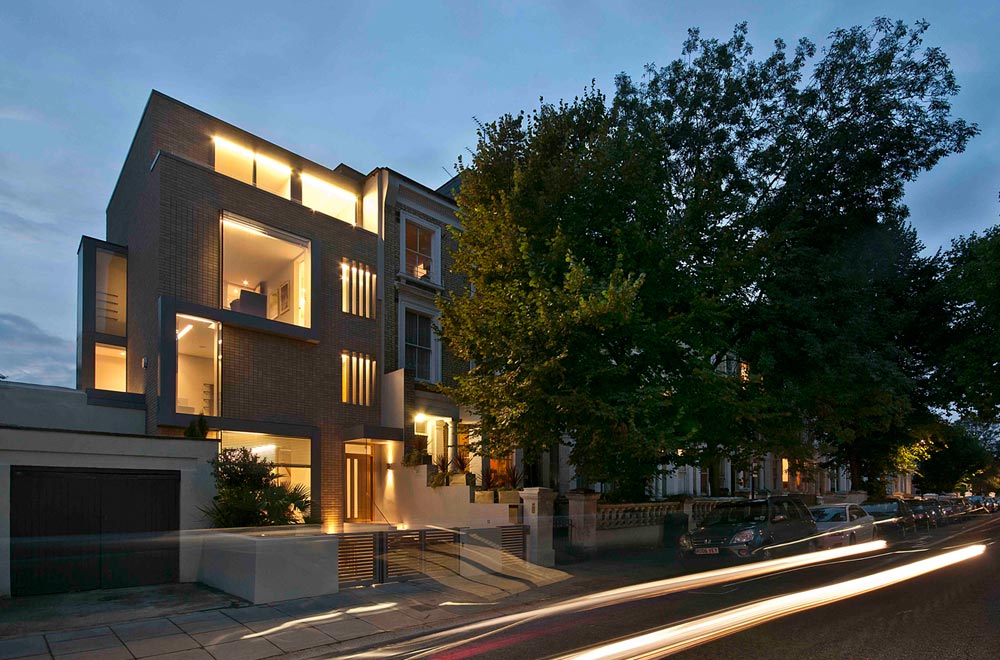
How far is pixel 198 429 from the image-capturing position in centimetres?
1599

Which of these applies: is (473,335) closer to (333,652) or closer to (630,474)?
(630,474)

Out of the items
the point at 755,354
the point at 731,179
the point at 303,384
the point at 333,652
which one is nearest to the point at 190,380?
the point at 303,384

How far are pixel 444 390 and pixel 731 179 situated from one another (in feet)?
37.7

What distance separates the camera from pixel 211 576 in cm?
1274

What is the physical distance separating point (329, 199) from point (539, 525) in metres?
12.1

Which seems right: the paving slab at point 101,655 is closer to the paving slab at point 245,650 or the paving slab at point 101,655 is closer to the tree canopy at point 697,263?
the paving slab at point 245,650

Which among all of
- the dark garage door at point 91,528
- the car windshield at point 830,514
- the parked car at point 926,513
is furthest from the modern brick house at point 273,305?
the parked car at point 926,513

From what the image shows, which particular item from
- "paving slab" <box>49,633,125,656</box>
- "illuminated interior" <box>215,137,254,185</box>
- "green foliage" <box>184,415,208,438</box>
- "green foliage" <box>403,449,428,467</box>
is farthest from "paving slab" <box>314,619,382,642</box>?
"illuminated interior" <box>215,137,254,185</box>

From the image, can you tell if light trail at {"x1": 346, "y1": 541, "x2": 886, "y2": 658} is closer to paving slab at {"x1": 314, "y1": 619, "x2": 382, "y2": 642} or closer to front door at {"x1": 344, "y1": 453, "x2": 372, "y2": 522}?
paving slab at {"x1": 314, "y1": 619, "x2": 382, "y2": 642}

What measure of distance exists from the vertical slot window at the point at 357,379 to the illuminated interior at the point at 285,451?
1967mm

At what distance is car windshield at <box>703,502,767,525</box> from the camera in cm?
1711

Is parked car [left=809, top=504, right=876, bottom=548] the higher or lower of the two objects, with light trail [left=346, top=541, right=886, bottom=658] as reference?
lower

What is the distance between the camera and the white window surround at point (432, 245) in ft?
74.9

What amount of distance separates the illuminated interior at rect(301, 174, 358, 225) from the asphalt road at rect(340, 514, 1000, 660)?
49.0 feet
